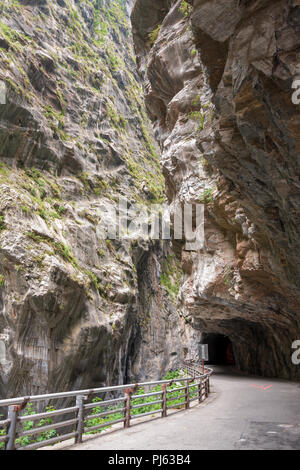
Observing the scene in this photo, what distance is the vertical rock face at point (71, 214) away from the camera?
18422 millimetres

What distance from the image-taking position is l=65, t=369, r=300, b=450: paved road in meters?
5.74

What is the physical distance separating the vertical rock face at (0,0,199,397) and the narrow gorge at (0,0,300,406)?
12cm

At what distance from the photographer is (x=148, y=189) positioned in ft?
130

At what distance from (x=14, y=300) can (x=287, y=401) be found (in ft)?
44.4

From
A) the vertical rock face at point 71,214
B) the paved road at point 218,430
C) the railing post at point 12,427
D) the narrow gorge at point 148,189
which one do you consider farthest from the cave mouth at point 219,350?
the railing post at point 12,427

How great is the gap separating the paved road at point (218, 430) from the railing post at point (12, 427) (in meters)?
1.37

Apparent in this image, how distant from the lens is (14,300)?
17.6 m

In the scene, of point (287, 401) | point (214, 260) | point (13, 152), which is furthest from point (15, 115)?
point (287, 401)

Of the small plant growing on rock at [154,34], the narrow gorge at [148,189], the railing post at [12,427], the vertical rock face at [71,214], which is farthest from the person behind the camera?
the vertical rock face at [71,214]

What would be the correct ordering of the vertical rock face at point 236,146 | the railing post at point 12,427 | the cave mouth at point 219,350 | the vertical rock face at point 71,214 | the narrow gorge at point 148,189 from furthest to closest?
the cave mouth at point 219,350, the vertical rock face at point 71,214, the narrow gorge at point 148,189, the vertical rock face at point 236,146, the railing post at point 12,427

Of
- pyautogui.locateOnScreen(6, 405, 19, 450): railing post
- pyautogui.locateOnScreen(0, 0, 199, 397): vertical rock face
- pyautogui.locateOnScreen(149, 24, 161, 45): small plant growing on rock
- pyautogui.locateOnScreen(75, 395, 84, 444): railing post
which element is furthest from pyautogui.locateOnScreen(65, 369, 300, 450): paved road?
pyautogui.locateOnScreen(149, 24, 161, 45): small plant growing on rock

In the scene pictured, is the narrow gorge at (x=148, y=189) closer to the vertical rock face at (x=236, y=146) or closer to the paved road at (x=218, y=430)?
the vertical rock face at (x=236, y=146)

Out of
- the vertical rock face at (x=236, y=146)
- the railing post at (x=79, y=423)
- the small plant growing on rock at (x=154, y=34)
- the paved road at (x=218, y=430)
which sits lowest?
the paved road at (x=218, y=430)

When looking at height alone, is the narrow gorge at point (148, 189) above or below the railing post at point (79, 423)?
above
